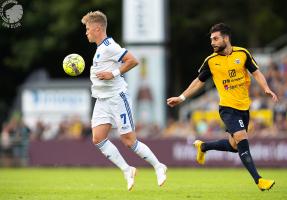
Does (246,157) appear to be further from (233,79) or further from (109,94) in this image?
(109,94)

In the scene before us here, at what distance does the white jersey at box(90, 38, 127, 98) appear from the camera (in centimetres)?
1215

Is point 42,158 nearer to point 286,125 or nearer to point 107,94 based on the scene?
point 286,125

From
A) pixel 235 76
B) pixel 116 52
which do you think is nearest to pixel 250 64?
pixel 235 76

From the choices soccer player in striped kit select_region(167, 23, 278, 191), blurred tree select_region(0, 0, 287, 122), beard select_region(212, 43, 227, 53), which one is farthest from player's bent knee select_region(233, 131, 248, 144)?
blurred tree select_region(0, 0, 287, 122)

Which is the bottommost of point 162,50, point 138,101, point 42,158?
point 42,158

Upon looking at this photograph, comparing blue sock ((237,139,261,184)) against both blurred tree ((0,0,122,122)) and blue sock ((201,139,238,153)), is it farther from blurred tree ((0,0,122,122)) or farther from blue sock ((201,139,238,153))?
blurred tree ((0,0,122,122))

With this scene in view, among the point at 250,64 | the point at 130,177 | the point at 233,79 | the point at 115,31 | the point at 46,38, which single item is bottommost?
the point at 130,177

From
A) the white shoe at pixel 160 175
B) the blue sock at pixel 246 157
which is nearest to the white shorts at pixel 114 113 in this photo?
the white shoe at pixel 160 175

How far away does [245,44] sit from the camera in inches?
1492

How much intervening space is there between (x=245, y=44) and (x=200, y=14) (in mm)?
2439

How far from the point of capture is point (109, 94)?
1221 cm

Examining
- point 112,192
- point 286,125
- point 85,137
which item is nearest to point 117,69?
point 112,192

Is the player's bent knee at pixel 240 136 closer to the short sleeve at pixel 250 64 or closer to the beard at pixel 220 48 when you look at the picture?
the short sleeve at pixel 250 64

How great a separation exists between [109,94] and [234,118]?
1.84 meters
